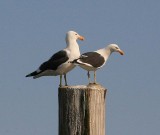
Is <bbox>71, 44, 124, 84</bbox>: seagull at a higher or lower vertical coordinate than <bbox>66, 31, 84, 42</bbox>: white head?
lower

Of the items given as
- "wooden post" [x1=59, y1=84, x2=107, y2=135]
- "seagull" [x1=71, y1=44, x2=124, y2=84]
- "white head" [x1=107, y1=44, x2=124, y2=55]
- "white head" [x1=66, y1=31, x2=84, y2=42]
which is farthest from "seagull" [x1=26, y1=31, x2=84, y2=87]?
"wooden post" [x1=59, y1=84, x2=107, y2=135]

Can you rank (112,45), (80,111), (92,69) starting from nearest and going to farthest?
1. (80,111)
2. (92,69)
3. (112,45)

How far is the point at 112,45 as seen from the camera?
13836 millimetres

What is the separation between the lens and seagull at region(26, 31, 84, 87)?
44.4ft

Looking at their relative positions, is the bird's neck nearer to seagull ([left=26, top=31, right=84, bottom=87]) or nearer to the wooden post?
seagull ([left=26, top=31, right=84, bottom=87])

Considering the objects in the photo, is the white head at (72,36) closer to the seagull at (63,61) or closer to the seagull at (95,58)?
the seagull at (63,61)

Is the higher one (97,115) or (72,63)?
(72,63)

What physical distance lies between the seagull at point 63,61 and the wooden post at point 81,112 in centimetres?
673

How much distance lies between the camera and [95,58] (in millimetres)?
13062

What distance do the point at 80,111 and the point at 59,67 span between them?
7.73 metres

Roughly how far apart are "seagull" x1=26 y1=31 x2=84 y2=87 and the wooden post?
673 centimetres

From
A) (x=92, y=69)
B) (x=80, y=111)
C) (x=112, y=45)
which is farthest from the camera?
(x=112, y=45)

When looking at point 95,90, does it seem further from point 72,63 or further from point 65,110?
point 72,63

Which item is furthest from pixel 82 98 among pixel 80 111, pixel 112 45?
pixel 112 45
